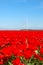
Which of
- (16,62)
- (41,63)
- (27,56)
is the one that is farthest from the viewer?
(41,63)

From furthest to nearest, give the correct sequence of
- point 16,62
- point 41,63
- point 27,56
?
point 41,63 → point 27,56 → point 16,62

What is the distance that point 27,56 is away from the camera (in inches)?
90.9

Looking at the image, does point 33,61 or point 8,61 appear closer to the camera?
point 8,61

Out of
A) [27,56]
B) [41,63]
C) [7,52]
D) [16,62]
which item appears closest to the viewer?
[16,62]

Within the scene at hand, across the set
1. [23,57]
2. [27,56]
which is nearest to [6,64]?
[23,57]

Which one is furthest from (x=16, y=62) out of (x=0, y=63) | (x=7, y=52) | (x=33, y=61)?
(x=33, y=61)

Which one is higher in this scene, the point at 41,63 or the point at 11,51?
the point at 11,51

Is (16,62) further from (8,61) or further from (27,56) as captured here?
(8,61)

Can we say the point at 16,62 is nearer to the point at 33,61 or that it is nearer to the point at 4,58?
the point at 4,58

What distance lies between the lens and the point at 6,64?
2.59 metres

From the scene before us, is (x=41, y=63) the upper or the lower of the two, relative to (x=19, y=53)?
lower

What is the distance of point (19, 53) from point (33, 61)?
38 cm

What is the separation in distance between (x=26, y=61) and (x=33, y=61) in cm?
23

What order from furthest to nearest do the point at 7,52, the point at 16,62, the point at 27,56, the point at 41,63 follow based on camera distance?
1. the point at 41,63
2. the point at 7,52
3. the point at 27,56
4. the point at 16,62
